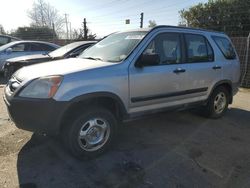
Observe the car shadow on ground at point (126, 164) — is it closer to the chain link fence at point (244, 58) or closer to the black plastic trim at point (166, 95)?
the black plastic trim at point (166, 95)

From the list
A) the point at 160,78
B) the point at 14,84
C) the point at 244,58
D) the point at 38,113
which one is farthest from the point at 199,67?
the point at 244,58

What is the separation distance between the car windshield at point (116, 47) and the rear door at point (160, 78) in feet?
0.78

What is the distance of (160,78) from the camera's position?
434 centimetres

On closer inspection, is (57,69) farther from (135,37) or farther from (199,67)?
(199,67)

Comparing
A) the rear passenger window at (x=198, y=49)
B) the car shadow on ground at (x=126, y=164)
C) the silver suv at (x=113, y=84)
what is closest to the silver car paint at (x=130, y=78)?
the silver suv at (x=113, y=84)

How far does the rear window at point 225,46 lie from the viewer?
18.5ft

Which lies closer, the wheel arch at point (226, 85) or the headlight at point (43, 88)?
the headlight at point (43, 88)

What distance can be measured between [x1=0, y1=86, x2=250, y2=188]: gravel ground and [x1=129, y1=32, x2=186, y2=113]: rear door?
67cm

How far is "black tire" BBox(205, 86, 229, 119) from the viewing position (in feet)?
18.6

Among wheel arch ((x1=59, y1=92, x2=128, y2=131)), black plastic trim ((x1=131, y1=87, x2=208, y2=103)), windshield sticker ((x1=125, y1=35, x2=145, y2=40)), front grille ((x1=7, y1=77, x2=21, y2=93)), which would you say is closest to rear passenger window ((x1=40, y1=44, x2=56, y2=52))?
windshield sticker ((x1=125, y1=35, x2=145, y2=40))

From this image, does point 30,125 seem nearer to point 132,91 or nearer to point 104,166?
point 104,166

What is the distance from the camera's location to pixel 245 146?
14.9 feet

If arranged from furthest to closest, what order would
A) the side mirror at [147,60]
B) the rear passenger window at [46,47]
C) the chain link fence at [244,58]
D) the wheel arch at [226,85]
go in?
the rear passenger window at [46,47], the chain link fence at [244,58], the wheel arch at [226,85], the side mirror at [147,60]

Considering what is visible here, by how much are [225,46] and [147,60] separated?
272 cm
